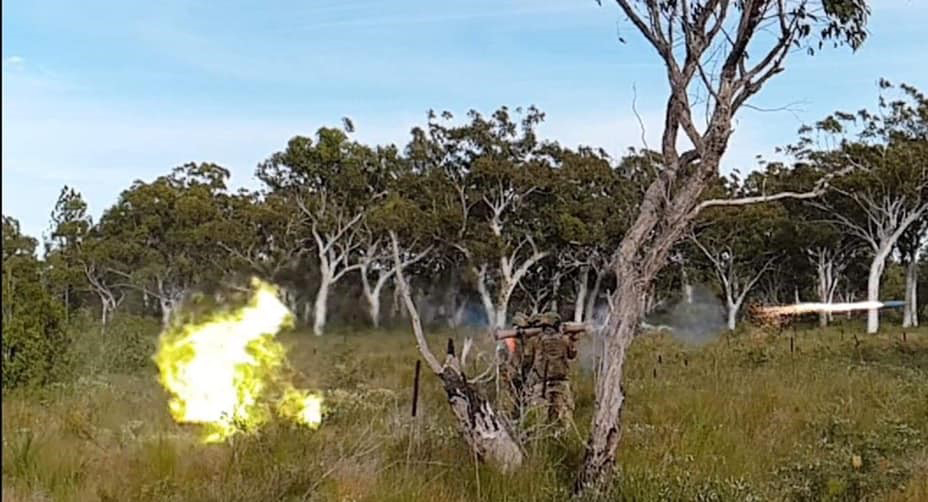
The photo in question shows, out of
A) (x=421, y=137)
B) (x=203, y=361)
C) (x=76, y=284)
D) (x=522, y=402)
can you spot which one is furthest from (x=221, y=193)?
(x=522, y=402)

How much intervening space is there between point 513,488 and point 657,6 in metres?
4.16

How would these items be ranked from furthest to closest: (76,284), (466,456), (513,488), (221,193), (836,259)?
1. (836,259)
2. (221,193)
3. (76,284)
4. (466,456)
5. (513,488)

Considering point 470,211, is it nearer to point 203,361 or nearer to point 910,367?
point 910,367

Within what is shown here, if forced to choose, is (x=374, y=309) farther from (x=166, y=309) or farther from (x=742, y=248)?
(x=742, y=248)

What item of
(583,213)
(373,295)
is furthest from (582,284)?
(373,295)

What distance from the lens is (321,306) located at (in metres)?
16.8

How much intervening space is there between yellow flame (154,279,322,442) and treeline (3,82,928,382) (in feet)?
13.7

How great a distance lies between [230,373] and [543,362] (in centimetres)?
343

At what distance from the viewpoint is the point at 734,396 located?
1135cm

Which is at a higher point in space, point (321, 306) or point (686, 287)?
point (686, 287)

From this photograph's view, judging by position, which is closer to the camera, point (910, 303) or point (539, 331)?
point (539, 331)

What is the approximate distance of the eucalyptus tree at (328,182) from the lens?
1246 inches

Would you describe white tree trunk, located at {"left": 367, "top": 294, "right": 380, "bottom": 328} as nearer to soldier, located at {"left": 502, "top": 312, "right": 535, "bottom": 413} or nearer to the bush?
soldier, located at {"left": 502, "top": 312, "right": 535, "bottom": 413}

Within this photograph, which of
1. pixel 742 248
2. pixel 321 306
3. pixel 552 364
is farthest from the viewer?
pixel 742 248
